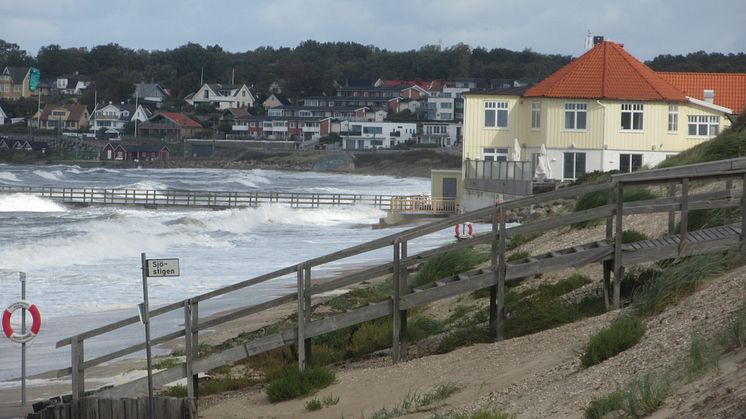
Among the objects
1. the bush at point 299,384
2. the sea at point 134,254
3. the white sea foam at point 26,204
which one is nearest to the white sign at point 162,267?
the bush at point 299,384

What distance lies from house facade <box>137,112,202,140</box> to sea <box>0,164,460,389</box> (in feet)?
366

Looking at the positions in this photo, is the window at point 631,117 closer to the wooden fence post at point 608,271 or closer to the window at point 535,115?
the window at point 535,115

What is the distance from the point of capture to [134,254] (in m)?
39.7

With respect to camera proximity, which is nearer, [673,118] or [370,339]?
[370,339]

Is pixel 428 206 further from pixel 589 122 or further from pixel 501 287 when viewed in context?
pixel 501 287

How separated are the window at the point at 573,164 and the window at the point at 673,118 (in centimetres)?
314

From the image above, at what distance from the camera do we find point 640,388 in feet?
28.4

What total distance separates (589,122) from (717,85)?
6296 mm

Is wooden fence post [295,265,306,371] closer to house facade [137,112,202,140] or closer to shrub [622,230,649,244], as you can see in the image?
shrub [622,230,649,244]

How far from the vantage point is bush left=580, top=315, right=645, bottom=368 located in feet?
33.2

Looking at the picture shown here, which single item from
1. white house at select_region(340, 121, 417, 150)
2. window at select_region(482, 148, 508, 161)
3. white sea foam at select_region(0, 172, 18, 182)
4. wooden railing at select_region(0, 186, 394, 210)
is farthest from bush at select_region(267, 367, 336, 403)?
white house at select_region(340, 121, 417, 150)

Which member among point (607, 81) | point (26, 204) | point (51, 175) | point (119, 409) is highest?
point (607, 81)

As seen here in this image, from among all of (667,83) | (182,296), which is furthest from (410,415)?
(667,83)

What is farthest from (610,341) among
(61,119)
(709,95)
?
(61,119)
